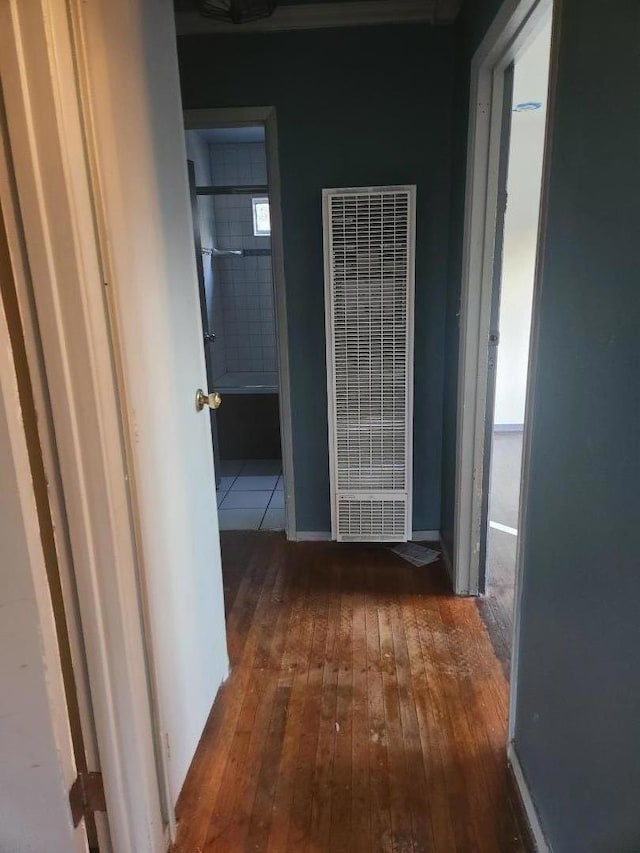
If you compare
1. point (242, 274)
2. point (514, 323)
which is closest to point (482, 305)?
point (514, 323)

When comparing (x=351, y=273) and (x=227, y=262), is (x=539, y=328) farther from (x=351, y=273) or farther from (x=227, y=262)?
(x=227, y=262)

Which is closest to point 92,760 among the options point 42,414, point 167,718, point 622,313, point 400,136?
point 167,718

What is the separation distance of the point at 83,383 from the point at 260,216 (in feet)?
13.7

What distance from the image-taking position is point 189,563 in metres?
1.52

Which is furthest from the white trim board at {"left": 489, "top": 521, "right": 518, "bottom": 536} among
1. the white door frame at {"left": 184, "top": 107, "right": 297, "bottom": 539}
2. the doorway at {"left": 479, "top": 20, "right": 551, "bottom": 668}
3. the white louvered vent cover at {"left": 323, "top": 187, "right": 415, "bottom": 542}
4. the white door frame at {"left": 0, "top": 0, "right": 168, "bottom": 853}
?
the white door frame at {"left": 0, "top": 0, "right": 168, "bottom": 853}

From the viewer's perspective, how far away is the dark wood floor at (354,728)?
1.36 metres

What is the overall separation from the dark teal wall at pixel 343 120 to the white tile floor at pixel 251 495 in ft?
3.40

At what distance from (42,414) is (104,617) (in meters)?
0.42

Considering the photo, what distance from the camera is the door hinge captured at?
115 cm

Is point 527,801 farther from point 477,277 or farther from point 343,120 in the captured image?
point 343,120

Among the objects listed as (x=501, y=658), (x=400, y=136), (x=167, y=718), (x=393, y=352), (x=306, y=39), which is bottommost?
(x=501, y=658)

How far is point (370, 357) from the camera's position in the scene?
2463mm

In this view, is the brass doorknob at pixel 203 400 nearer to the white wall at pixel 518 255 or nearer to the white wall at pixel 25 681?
the white wall at pixel 25 681

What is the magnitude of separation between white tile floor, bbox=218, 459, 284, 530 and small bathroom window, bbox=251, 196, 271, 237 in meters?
2.02
